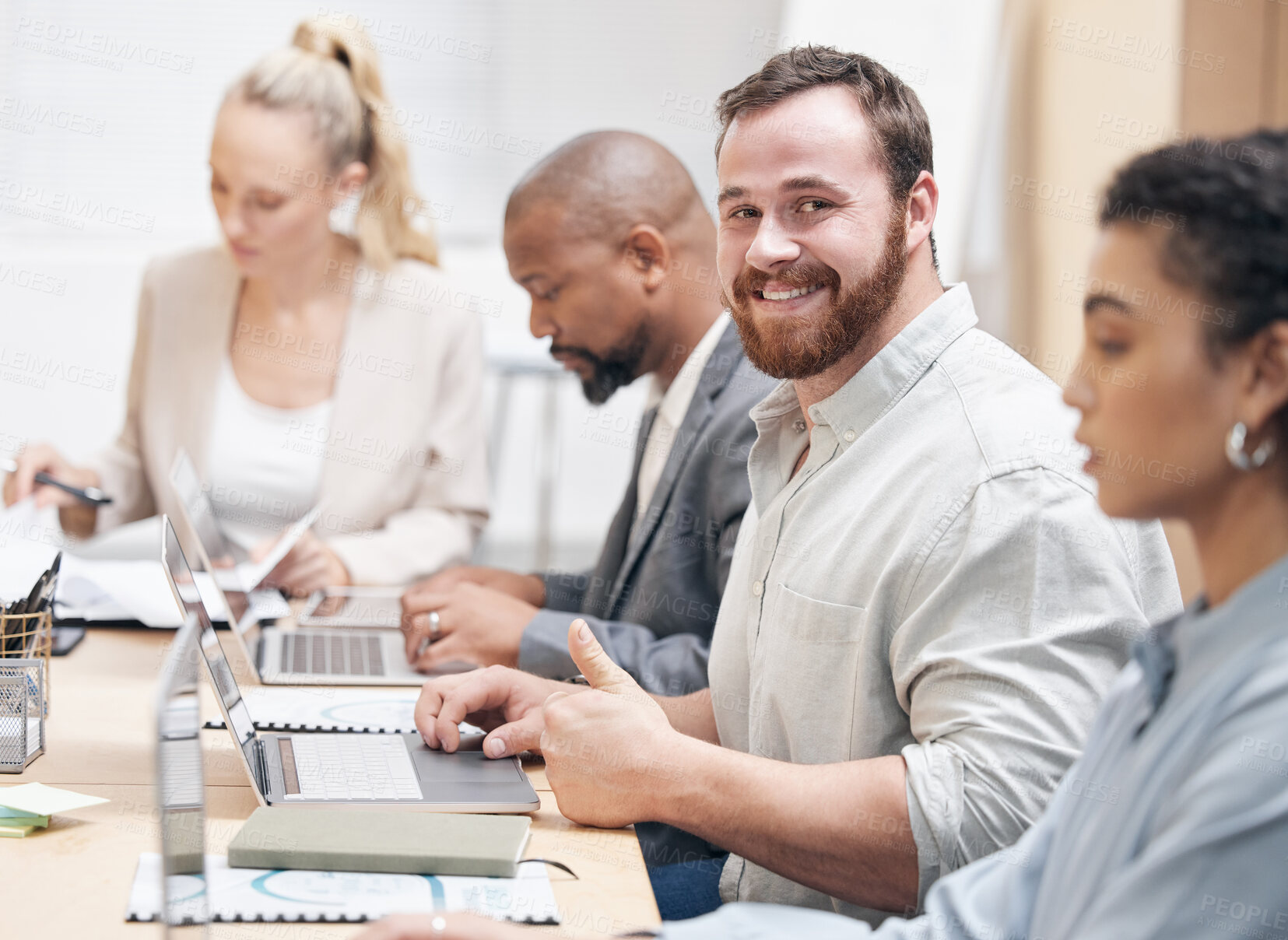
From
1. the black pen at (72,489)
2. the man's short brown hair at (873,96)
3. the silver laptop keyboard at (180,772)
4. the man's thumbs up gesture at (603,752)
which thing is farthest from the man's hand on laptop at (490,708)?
the black pen at (72,489)

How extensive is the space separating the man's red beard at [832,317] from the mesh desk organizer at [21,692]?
2.67 feet

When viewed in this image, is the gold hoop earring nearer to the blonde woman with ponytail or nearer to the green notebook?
the green notebook

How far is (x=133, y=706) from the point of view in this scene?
1.38 m

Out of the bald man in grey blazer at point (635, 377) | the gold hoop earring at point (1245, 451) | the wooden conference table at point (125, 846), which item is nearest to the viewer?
the gold hoop earring at point (1245, 451)

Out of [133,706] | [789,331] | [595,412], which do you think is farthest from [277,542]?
[595,412]

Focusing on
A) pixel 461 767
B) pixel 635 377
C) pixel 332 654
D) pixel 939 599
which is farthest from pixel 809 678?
pixel 635 377

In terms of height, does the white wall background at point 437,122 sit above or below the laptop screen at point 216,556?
above

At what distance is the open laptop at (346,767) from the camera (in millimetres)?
1030

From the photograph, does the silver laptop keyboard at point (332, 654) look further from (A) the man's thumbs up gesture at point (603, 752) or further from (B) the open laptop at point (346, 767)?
(A) the man's thumbs up gesture at point (603, 752)

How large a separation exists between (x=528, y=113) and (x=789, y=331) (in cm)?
249

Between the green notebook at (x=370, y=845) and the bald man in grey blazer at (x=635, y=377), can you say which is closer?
the green notebook at (x=370, y=845)

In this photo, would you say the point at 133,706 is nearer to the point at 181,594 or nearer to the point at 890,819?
the point at 181,594

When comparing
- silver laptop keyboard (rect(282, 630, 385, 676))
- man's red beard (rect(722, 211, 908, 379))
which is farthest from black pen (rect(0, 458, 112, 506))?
man's red beard (rect(722, 211, 908, 379))

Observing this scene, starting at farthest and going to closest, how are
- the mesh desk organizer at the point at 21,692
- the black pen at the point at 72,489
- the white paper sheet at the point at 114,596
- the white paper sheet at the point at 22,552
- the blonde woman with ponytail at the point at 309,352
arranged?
the blonde woman with ponytail at the point at 309,352
the black pen at the point at 72,489
the white paper sheet at the point at 114,596
the white paper sheet at the point at 22,552
the mesh desk organizer at the point at 21,692
